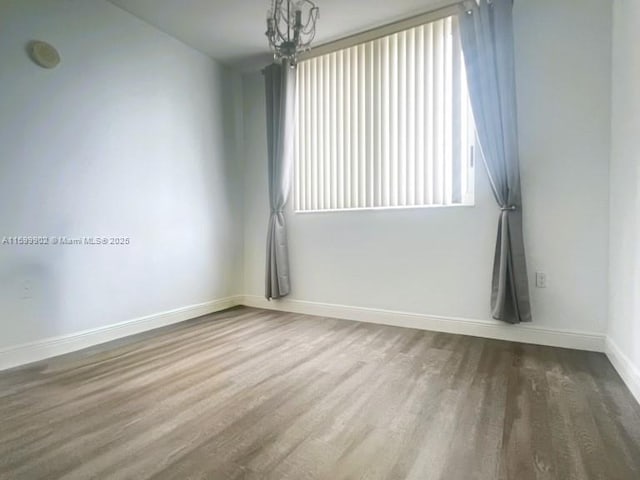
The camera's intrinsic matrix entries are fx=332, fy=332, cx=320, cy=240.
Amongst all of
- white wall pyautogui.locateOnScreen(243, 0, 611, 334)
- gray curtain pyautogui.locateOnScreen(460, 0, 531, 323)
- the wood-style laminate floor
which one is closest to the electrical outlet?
the wood-style laminate floor

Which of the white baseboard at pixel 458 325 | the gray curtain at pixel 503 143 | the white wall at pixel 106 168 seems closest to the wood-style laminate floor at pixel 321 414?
the white baseboard at pixel 458 325

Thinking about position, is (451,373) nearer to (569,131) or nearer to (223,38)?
(569,131)

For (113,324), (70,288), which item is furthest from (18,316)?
(113,324)

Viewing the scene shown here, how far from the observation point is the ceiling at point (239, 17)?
108 inches

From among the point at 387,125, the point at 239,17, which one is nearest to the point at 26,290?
the point at 239,17

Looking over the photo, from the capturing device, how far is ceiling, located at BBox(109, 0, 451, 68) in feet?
9.03

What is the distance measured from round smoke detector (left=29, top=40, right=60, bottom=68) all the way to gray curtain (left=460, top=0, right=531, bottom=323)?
3.17m

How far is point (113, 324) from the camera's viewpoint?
2809mm

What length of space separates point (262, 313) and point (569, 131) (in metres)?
3.21

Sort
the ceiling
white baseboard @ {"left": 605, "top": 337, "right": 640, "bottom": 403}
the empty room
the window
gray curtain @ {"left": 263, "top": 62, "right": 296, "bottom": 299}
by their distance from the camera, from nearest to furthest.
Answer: the empty room, white baseboard @ {"left": 605, "top": 337, "right": 640, "bottom": 403}, the ceiling, the window, gray curtain @ {"left": 263, "top": 62, "right": 296, "bottom": 299}

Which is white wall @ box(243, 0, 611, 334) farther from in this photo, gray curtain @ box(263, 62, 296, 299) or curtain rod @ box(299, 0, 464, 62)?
gray curtain @ box(263, 62, 296, 299)

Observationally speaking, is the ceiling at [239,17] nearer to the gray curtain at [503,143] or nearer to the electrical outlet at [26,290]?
the gray curtain at [503,143]

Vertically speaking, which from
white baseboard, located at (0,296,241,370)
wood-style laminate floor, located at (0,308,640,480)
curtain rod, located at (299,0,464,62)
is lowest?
wood-style laminate floor, located at (0,308,640,480)

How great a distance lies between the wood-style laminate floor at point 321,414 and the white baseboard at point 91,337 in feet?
0.36
